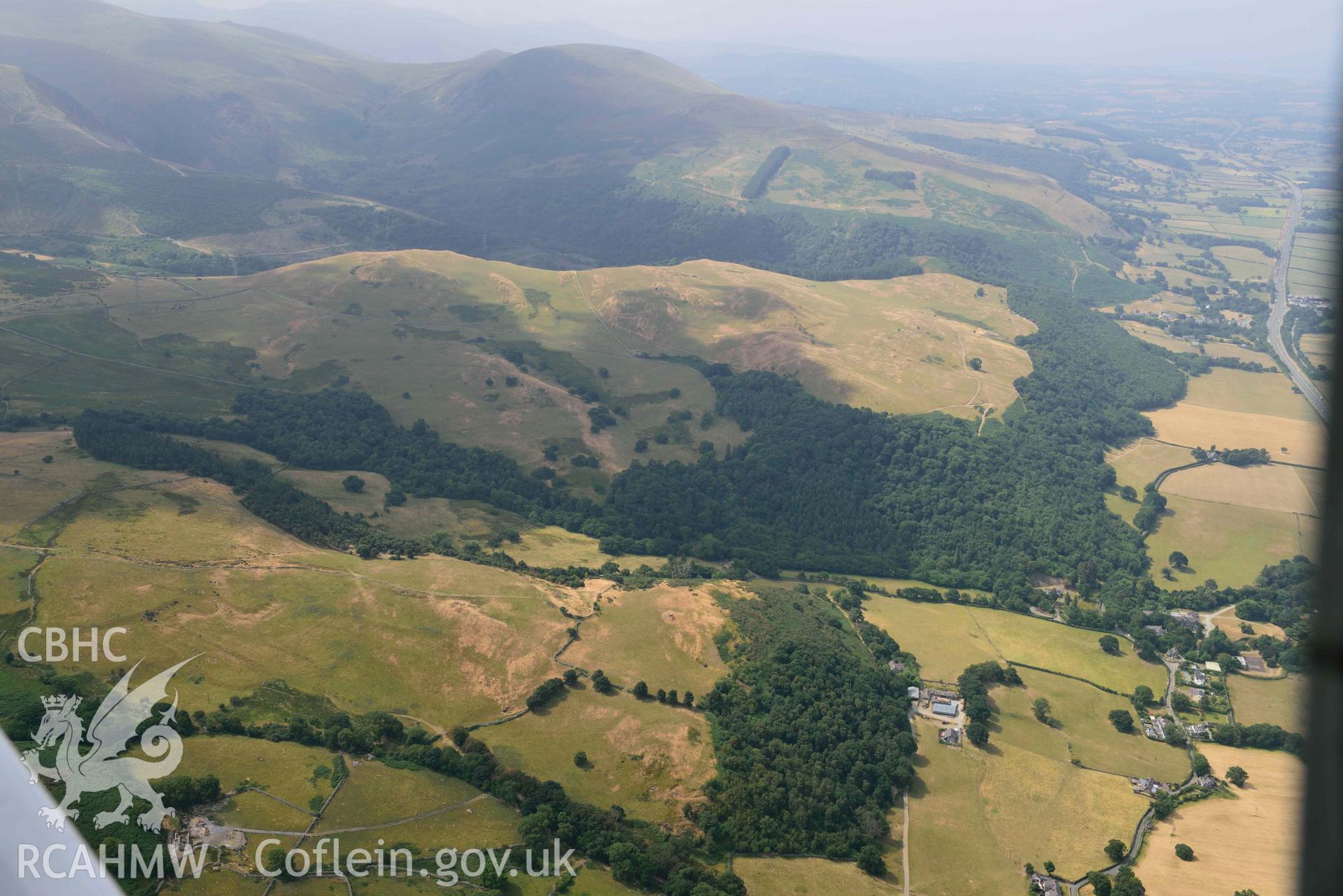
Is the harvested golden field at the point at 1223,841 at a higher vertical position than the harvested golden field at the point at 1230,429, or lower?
lower

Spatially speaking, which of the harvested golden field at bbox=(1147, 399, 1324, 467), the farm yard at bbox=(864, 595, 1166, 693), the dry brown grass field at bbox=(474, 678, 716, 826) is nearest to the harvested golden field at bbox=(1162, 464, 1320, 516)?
the harvested golden field at bbox=(1147, 399, 1324, 467)

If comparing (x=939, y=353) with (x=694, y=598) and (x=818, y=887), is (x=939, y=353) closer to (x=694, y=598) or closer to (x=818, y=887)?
(x=694, y=598)

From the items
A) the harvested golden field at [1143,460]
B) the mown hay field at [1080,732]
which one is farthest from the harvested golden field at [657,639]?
the harvested golden field at [1143,460]

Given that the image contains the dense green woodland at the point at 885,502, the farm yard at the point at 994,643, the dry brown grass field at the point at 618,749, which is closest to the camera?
the dry brown grass field at the point at 618,749

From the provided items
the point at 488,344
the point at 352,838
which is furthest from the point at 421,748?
the point at 488,344

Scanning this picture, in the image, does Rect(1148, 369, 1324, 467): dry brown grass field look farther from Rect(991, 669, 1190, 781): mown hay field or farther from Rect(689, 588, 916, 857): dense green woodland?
Rect(689, 588, 916, 857): dense green woodland

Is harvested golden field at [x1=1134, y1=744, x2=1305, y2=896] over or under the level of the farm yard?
over

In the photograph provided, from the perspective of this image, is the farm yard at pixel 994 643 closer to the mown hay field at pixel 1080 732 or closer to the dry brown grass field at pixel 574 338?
the mown hay field at pixel 1080 732
